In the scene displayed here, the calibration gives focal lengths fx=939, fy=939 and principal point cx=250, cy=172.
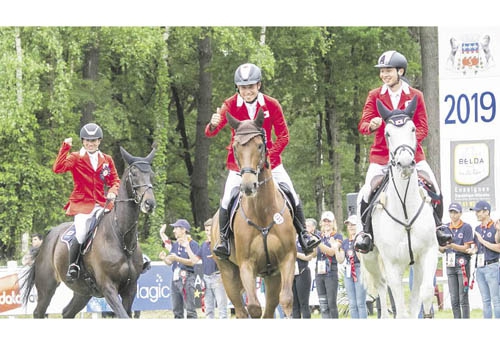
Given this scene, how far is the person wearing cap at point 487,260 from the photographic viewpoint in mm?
17359

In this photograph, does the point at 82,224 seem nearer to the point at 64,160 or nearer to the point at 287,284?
the point at 64,160

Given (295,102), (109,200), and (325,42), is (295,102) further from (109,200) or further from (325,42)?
(109,200)

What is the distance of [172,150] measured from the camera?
41.6m

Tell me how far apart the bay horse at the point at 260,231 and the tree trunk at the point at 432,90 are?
14341 millimetres

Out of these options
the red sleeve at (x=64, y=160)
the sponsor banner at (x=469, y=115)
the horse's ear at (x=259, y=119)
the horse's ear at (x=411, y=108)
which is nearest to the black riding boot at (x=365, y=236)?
the horse's ear at (x=411, y=108)

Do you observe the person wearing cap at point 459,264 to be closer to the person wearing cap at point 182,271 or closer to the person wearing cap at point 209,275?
→ the person wearing cap at point 209,275

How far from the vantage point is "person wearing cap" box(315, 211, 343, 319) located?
17.4m

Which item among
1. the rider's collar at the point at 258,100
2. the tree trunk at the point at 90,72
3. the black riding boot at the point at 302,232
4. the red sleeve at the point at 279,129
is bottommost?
the black riding boot at the point at 302,232

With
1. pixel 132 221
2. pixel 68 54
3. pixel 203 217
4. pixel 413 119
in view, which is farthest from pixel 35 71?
pixel 413 119

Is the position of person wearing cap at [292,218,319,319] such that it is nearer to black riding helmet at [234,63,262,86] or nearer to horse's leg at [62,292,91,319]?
horse's leg at [62,292,91,319]

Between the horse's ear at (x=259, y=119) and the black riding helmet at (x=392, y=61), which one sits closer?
the horse's ear at (x=259, y=119)

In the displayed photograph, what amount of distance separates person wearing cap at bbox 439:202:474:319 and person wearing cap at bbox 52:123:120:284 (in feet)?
21.6

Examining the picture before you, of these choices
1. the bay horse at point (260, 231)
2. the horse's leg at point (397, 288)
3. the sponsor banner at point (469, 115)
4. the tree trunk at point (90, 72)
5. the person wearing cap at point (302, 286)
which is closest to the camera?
the bay horse at point (260, 231)

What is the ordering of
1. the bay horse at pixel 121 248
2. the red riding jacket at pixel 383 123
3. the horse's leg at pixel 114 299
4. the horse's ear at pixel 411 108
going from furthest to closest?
the bay horse at pixel 121 248 → the horse's leg at pixel 114 299 → the red riding jacket at pixel 383 123 → the horse's ear at pixel 411 108
